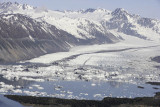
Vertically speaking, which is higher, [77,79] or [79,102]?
[79,102]

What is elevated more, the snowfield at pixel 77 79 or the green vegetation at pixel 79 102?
the green vegetation at pixel 79 102

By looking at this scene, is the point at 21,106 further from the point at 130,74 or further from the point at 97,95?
the point at 130,74

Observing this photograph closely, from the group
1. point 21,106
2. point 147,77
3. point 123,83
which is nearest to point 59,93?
point 21,106

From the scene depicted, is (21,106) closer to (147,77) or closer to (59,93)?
(59,93)

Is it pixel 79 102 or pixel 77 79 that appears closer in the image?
pixel 79 102

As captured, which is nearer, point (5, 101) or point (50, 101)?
point (5, 101)

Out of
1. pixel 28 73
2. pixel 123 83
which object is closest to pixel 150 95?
pixel 123 83

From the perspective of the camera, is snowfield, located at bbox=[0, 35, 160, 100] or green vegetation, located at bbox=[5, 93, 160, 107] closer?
green vegetation, located at bbox=[5, 93, 160, 107]

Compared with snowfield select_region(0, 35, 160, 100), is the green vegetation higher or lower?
higher

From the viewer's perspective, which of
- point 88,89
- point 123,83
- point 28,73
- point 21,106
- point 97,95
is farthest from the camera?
point 28,73

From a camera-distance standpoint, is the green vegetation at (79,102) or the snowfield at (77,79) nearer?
the green vegetation at (79,102)

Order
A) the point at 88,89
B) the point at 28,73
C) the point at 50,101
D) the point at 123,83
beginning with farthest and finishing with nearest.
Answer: the point at 28,73
the point at 123,83
the point at 88,89
the point at 50,101
